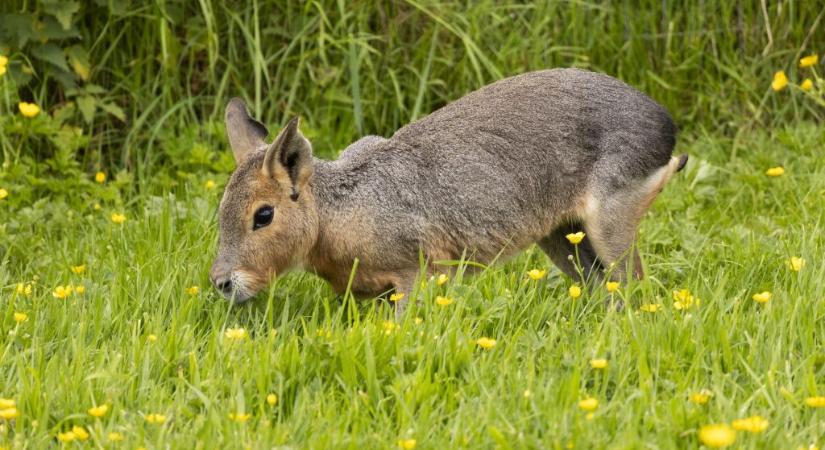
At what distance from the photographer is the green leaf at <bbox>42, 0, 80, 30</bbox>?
627 centimetres

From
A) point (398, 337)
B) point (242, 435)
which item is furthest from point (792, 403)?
point (242, 435)

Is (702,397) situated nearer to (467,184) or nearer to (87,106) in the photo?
(467,184)

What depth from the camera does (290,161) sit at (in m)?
4.73

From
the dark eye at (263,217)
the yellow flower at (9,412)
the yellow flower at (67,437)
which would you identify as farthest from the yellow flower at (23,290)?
the yellow flower at (67,437)

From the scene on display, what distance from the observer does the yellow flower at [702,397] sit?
3.50 m

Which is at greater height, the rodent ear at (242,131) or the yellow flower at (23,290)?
the rodent ear at (242,131)

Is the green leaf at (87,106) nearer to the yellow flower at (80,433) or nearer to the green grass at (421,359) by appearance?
the green grass at (421,359)

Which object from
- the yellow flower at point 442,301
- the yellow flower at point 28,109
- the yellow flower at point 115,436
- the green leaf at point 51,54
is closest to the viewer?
the yellow flower at point 115,436

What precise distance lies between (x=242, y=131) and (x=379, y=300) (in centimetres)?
87

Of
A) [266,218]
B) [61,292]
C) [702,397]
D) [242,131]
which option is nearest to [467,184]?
[266,218]

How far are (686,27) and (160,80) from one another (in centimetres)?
304

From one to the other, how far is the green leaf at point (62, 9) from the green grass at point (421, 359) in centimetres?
147

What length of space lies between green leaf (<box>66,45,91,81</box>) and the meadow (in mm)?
11

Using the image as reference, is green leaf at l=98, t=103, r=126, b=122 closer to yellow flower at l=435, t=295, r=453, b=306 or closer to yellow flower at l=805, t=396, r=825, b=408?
yellow flower at l=435, t=295, r=453, b=306
